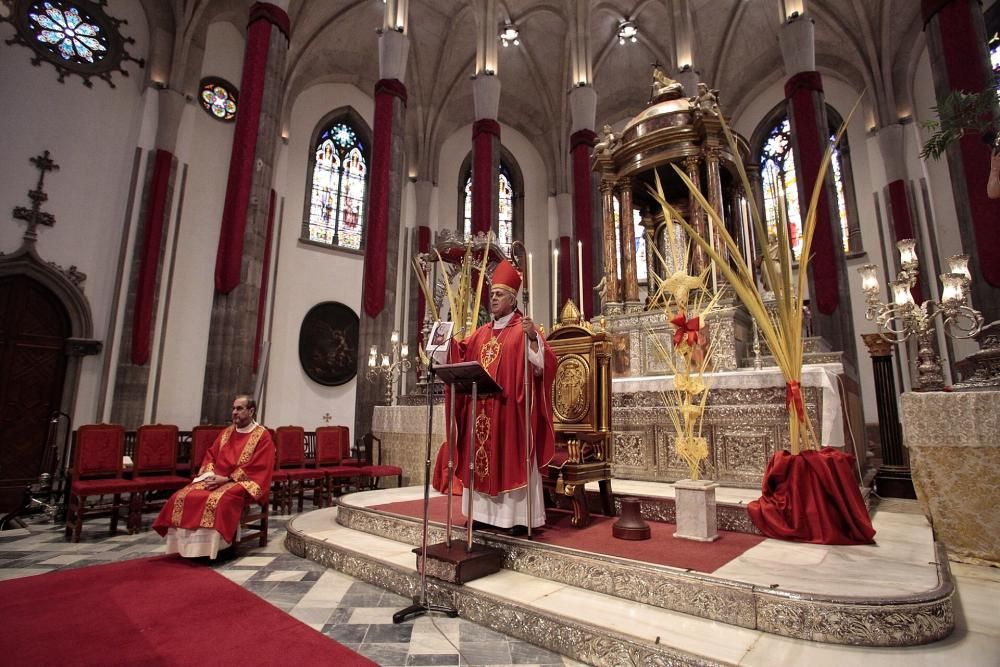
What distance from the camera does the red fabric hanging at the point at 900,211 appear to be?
1120 centimetres

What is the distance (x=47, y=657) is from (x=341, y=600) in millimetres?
1223

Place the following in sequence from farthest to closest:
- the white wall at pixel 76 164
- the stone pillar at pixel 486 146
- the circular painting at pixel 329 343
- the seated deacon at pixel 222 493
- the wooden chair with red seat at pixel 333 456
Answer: the circular painting at pixel 329 343 → the stone pillar at pixel 486 146 → the white wall at pixel 76 164 → the wooden chair with red seat at pixel 333 456 → the seated deacon at pixel 222 493

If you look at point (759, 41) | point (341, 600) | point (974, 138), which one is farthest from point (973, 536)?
point (759, 41)

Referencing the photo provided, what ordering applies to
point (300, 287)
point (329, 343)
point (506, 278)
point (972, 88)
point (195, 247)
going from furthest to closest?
1. point (329, 343)
2. point (300, 287)
3. point (195, 247)
4. point (972, 88)
5. point (506, 278)

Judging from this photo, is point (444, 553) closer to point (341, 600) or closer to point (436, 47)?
point (341, 600)

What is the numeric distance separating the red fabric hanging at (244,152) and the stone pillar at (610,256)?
5696 mm

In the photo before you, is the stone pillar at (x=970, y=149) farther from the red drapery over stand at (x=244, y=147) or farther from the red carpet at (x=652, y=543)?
the red drapery over stand at (x=244, y=147)

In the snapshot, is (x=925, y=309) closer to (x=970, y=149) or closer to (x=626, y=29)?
(x=970, y=149)

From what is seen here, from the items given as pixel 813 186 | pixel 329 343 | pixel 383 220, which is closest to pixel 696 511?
pixel 813 186

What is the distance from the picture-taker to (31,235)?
8.91 m

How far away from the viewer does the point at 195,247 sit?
36.4ft

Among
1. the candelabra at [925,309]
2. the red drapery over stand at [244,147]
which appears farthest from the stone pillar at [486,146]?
the candelabra at [925,309]

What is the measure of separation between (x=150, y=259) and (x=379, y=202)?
475 centimetres

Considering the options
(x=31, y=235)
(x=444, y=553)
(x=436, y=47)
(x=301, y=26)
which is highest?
(x=436, y=47)
